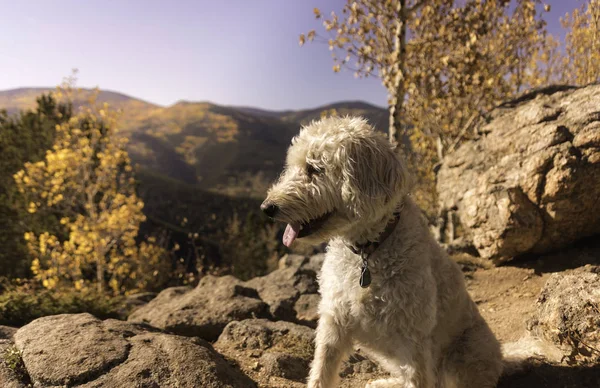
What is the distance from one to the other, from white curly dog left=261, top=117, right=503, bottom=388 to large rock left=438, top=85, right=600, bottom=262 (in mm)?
3236

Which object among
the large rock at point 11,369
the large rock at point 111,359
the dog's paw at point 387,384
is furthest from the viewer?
the dog's paw at point 387,384

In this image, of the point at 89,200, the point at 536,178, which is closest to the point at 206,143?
the point at 89,200

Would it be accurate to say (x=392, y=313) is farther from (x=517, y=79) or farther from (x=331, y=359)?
(x=517, y=79)

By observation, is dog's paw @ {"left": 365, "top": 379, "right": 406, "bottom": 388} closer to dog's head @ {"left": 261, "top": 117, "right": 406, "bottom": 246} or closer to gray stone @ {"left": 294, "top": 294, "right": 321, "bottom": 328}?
dog's head @ {"left": 261, "top": 117, "right": 406, "bottom": 246}

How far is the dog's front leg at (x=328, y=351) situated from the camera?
9.41ft

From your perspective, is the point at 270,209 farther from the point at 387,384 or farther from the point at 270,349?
the point at 270,349

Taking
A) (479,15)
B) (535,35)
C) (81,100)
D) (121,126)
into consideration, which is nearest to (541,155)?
(479,15)

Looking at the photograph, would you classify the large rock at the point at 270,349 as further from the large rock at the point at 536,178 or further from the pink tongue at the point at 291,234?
the large rock at the point at 536,178

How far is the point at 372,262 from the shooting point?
2730mm

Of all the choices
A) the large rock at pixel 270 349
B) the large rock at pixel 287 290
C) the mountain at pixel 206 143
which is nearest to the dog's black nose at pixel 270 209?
Answer: the large rock at pixel 270 349

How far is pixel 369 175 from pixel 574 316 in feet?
7.43

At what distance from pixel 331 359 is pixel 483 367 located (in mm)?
1230

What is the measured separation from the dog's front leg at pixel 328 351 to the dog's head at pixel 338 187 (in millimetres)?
731

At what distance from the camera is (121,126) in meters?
12.5
